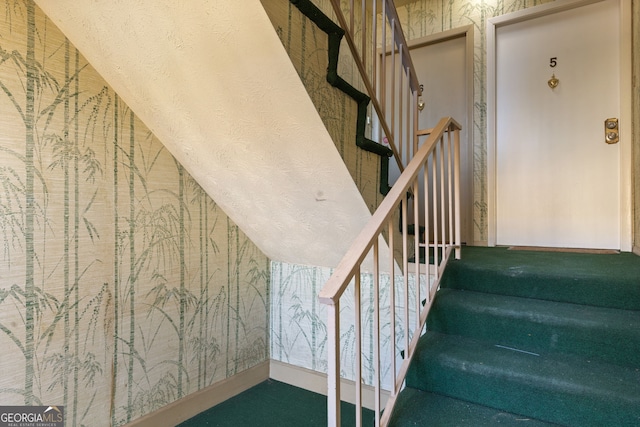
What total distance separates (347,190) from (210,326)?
4.10 feet

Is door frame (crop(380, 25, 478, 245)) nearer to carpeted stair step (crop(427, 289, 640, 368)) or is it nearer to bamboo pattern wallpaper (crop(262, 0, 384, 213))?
carpeted stair step (crop(427, 289, 640, 368))

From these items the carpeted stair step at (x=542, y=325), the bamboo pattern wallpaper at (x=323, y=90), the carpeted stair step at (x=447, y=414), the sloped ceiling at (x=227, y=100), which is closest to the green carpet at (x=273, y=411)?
the carpeted stair step at (x=447, y=414)

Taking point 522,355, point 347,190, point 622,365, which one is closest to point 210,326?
point 347,190

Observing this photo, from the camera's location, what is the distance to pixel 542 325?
1.46 metres

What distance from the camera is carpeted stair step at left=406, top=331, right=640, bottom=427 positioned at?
1.17 meters

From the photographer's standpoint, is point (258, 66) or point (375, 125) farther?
point (375, 125)

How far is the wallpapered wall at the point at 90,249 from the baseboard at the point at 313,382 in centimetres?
53

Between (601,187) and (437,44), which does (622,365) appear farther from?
(437,44)

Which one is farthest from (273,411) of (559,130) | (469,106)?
(559,130)

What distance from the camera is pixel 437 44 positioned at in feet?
9.95

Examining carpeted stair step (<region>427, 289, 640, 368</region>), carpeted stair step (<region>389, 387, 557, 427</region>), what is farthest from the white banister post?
carpeted stair step (<region>427, 289, 640, 368</region>)

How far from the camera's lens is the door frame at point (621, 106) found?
7.76 ft

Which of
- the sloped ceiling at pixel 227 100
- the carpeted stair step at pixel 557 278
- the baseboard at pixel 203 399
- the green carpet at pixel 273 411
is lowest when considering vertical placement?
the green carpet at pixel 273 411

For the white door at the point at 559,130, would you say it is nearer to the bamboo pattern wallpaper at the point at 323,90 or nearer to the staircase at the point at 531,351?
the staircase at the point at 531,351
